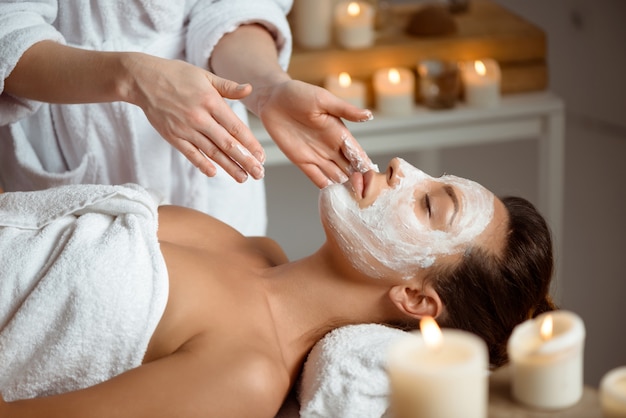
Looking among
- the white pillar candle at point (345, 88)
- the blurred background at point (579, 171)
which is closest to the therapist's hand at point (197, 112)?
the white pillar candle at point (345, 88)

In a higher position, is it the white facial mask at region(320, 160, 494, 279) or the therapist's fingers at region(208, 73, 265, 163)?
the therapist's fingers at region(208, 73, 265, 163)

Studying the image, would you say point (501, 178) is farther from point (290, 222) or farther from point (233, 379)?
point (233, 379)

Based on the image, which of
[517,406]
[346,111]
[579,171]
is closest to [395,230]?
[346,111]

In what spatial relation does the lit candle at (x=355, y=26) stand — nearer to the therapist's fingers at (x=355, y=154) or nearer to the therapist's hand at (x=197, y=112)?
the therapist's fingers at (x=355, y=154)

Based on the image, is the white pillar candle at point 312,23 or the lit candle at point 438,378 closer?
the lit candle at point 438,378

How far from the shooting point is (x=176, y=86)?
1.39 metres

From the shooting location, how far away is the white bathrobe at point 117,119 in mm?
1729

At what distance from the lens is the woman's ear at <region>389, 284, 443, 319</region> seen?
155 centimetres

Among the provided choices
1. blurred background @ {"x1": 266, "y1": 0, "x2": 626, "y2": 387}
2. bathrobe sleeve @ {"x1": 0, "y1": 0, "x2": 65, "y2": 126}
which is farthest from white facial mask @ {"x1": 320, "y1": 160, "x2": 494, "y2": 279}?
blurred background @ {"x1": 266, "y1": 0, "x2": 626, "y2": 387}

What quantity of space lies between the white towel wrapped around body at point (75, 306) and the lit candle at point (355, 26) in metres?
1.34

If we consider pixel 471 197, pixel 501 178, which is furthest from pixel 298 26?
pixel 471 197

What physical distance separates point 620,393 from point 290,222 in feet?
8.14

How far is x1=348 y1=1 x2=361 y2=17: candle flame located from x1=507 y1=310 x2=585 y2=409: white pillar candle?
5.97 ft

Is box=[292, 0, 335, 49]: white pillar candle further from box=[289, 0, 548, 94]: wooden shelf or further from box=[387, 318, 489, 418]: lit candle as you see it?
box=[387, 318, 489, 418]: lit candle
